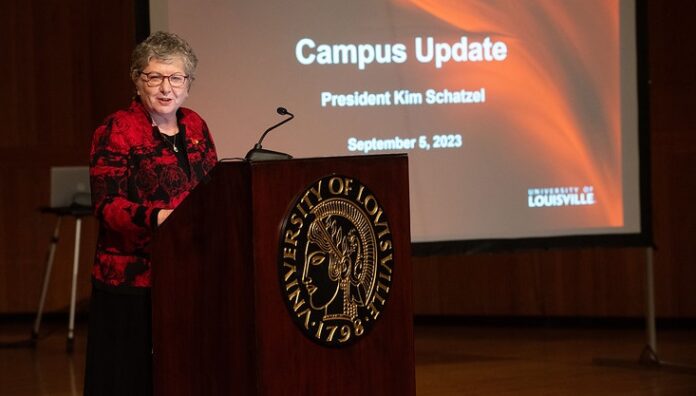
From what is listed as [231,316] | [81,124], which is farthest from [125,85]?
[231,316]

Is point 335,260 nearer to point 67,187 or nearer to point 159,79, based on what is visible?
point 159,79

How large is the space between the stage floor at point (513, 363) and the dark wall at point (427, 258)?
8.6 inches

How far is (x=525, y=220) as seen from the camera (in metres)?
5.18

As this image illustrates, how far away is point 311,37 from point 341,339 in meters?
2.93

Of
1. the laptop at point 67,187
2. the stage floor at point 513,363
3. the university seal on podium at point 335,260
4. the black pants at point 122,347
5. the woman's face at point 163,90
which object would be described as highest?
the woman's face at point 163,90

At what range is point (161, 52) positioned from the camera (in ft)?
7.90

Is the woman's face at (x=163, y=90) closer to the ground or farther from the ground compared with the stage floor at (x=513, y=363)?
farther from the ground

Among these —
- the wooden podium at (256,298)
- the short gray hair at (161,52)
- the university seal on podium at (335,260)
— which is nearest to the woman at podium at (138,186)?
the short gray hair at (161,52)

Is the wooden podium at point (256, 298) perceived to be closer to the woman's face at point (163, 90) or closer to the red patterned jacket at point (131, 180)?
the red patterned jacket at point (131, 180)

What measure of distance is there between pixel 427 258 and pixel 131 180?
4921mm

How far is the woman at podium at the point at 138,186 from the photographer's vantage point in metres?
2.39

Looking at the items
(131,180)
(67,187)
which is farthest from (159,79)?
(67,187)

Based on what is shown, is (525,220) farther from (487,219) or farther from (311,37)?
(311,37)

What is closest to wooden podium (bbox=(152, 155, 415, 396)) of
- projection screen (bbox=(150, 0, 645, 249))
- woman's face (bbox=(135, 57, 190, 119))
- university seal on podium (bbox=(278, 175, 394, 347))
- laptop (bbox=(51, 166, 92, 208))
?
university seal on podium (bbox=(278, 175, 394, 347))
